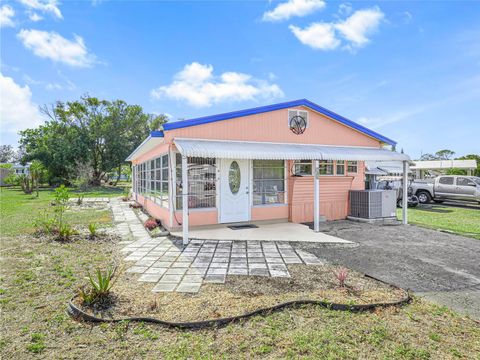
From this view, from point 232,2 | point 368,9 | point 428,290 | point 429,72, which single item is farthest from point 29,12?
point 429,72

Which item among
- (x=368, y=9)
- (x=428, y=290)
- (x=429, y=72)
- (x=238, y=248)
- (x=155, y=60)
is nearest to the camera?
Result: (x=428, y=290)

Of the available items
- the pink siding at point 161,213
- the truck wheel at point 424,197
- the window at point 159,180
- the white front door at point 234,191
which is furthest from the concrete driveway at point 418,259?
the truck wheel at point 424,197

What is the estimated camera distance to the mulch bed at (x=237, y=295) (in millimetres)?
3535

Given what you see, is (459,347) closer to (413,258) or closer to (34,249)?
(413,258)

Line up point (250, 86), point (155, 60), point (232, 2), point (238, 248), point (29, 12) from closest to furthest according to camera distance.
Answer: point (238, 248) < point (29, 12) < point (232, 2) < point (155, 60) < point (250, 86)

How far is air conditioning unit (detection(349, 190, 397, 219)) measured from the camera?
9.99m

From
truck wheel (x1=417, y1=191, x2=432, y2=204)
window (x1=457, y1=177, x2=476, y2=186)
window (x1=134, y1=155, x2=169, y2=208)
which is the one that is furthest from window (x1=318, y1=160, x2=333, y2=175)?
window (x1=457, y1=177, x2=476, y2=186)

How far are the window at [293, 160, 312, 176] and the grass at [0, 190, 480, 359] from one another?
638 centimetres

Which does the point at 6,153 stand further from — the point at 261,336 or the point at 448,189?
the point at 448,189

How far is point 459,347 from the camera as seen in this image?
2846 millimetres

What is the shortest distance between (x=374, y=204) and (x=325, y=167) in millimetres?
2247

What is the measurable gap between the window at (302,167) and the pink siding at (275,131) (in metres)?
0.77

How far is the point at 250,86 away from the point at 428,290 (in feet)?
53.6

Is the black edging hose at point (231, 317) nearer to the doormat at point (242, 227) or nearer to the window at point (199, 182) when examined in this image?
the window at point (199, 182)
